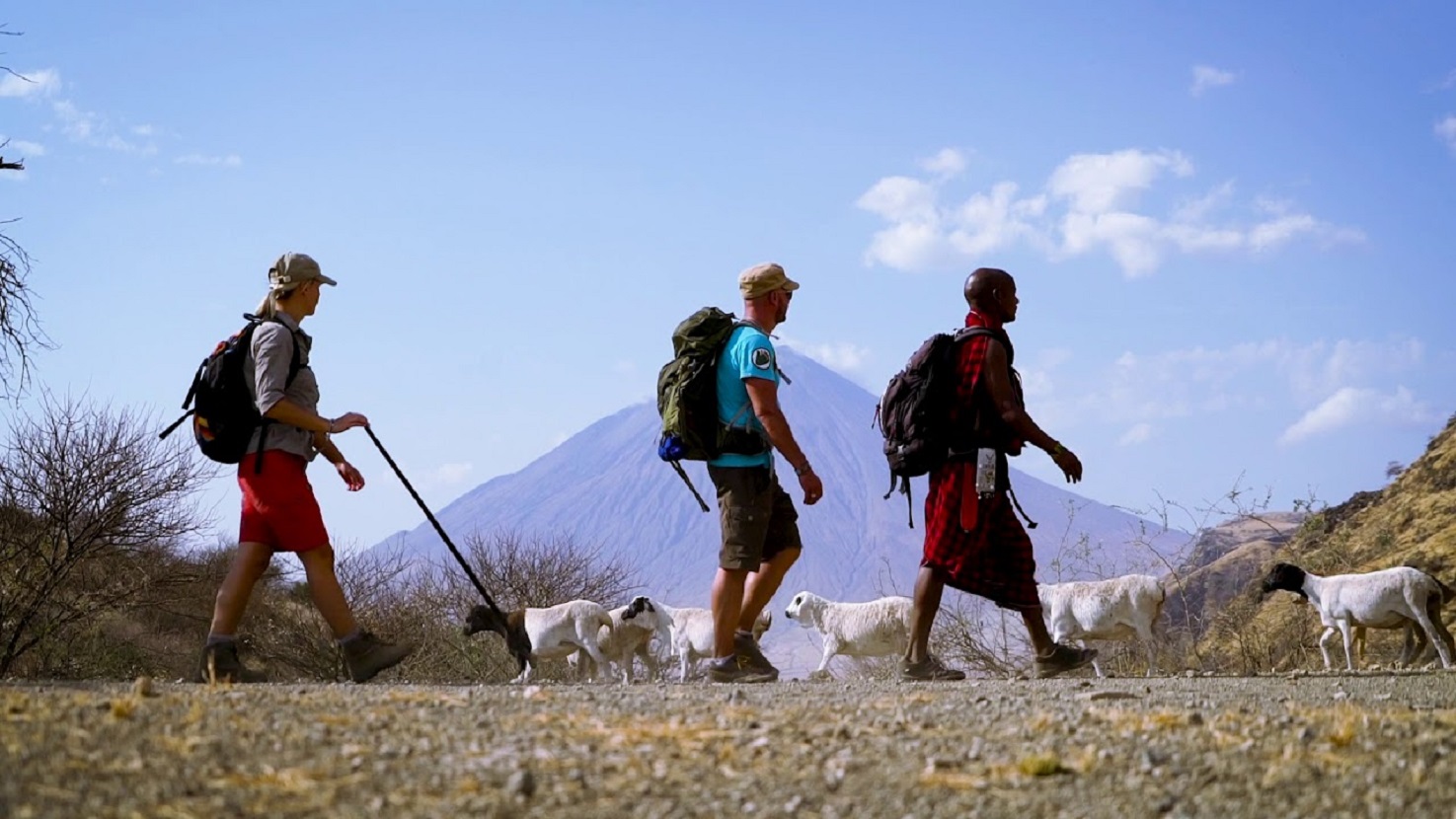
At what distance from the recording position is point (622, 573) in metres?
26.7

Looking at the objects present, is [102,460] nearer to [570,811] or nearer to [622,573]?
[622,573]

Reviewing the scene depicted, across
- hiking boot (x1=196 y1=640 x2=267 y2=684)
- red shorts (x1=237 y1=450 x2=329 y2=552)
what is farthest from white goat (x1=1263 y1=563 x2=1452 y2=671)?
hiking boot (x1=196 y1=640 x2=267 y2=684)

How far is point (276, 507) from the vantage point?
335 inches

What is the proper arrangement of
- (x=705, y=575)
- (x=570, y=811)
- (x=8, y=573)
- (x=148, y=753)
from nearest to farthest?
(x=570, y=811)
(x=148, y=753)
(x=8, y=573)
(x=705, y=575)

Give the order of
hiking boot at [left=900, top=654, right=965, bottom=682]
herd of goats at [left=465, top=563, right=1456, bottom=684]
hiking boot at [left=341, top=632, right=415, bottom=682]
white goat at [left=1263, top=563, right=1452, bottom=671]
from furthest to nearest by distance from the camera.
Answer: herd of goats at [left=465, top=563, right=1456, bottom=684]
white goat at [left=1263, top=563, right=1452, bottom=671]
hiking boot at [left=900, top=654, right=965, bottom=682]
hiking boot at [left=341, top=632, right=415, bottom=682]

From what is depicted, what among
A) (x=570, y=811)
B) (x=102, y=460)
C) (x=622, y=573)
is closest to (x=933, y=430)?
(x=570, y=811)

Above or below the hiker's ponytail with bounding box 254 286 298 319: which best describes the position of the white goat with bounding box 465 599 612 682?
below

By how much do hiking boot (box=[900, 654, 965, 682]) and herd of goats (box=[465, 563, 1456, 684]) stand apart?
2824 mm

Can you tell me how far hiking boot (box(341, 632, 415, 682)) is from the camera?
8.69 m

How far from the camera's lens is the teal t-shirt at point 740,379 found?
29.6ft

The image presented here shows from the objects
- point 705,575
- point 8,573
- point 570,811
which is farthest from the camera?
point 705,575

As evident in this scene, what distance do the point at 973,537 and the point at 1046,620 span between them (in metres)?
4.95

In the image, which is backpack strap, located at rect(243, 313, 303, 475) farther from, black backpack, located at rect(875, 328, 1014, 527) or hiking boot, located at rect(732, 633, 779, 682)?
black backpack, located at rect(875, 328, 1014, 527)

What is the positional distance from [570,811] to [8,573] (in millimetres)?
16858
